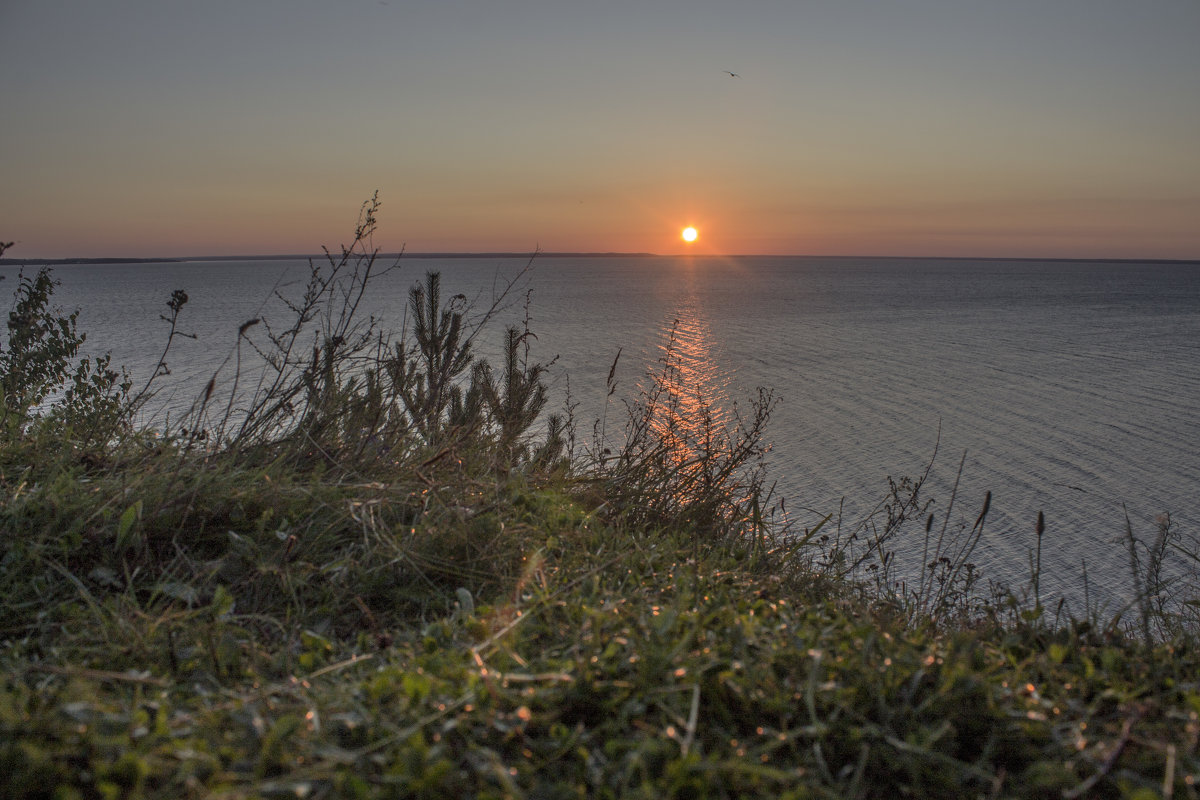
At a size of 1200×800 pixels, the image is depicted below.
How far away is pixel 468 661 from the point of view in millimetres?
1961

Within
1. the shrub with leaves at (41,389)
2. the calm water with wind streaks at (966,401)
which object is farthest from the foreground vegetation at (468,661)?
the calm water with wind streaks at (966,401)

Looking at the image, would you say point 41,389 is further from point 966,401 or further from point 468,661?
point 966,401

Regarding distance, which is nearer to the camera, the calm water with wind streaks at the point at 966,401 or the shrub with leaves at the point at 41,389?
the shrub with leaves at the point at 41,389

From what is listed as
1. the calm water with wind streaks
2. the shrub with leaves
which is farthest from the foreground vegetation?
the calm water with wind streaks

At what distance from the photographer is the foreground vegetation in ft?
4.92

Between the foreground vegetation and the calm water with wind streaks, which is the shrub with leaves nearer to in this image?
the foreground vegetation

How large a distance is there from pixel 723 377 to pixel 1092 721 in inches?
971

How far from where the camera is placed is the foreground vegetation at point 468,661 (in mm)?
1500

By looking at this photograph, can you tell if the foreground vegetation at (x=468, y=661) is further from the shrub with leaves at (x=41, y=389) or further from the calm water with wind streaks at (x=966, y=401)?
the calm water with wind streaks at (x=966, y=401)

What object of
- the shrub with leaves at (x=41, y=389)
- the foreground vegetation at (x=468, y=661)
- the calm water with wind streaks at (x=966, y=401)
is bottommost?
the calm water with wind streaks at (x=966, y=401)

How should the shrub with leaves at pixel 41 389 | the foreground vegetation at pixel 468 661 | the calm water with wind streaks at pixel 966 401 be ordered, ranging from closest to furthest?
1. the foreground vegetation at pixel 468 661
2. the shrub with leaves at pixel 41 389
3. the calm water with wind streaks at pixel 966 401

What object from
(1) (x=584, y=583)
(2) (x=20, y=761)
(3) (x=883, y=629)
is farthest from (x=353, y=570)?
(3) (x=883, y=629)

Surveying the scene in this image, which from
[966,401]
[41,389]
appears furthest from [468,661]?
[966,401]

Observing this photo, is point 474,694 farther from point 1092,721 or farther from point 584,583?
point 1092,721
